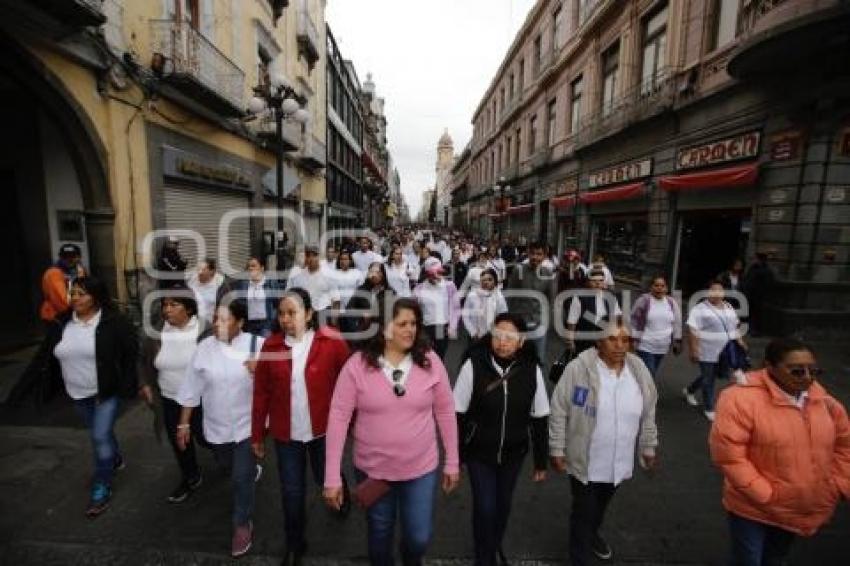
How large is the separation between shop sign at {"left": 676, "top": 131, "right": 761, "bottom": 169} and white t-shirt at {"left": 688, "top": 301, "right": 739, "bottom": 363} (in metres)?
6.32

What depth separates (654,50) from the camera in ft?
44.4

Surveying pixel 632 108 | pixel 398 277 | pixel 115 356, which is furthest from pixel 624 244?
pixel 115 356

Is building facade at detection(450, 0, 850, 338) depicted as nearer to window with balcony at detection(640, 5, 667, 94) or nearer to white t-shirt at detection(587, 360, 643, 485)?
window with balcony at detection(640, 5, 667, 94)

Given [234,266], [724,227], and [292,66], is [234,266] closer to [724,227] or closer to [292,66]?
[292,66]

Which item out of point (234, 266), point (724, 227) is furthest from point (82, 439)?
point (724, 227)

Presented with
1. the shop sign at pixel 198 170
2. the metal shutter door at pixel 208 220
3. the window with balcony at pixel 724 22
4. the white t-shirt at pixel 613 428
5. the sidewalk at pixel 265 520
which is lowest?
the sidewalk at pixel 265 520

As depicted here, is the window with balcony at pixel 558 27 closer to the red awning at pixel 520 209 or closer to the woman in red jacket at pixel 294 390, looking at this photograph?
the red awning at pixel 520 209

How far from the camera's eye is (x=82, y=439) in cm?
443

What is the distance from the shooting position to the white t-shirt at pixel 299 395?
2662mm

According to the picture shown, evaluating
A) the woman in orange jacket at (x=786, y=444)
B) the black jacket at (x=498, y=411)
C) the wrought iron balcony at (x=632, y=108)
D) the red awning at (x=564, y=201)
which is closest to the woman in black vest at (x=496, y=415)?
the black jacket at (x=498, y=411)

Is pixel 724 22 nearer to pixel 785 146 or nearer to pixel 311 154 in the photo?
pixel 785 146

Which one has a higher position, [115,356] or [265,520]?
[115,356]

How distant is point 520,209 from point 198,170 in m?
21.9

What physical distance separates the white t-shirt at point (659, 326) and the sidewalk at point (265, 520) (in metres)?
1.35
